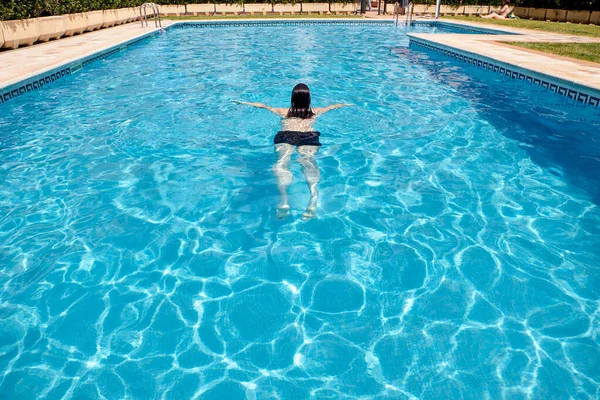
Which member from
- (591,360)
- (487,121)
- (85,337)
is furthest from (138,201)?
(487,121)

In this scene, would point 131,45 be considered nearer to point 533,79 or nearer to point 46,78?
point 46,78

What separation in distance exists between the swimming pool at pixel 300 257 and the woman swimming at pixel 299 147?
0.22 meters

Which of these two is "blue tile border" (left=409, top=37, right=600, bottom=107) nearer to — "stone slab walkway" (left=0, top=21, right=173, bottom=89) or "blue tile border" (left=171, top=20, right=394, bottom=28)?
"stone slab walkway" (left=0, top=21, right=173, bottom=89)

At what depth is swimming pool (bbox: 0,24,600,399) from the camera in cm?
318

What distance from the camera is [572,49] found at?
13.3 m

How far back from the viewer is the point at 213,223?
509 centimetres

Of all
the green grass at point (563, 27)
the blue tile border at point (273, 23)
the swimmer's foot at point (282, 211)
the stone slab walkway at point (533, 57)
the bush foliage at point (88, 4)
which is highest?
the bush foliage at point (88, 4)

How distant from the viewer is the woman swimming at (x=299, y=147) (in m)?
5.07

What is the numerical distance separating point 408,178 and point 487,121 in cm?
358

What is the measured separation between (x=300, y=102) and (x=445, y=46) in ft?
33.9

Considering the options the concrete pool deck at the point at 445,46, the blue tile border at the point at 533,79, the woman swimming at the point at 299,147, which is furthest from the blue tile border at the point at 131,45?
the woman swimming at the point at 299,147

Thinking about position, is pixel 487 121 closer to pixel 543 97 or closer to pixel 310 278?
pixel 543 97

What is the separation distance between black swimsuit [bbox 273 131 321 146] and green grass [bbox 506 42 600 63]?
9.72 metres

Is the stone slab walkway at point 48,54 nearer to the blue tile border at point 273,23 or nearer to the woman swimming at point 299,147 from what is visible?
the woman swimming at point 299,147
